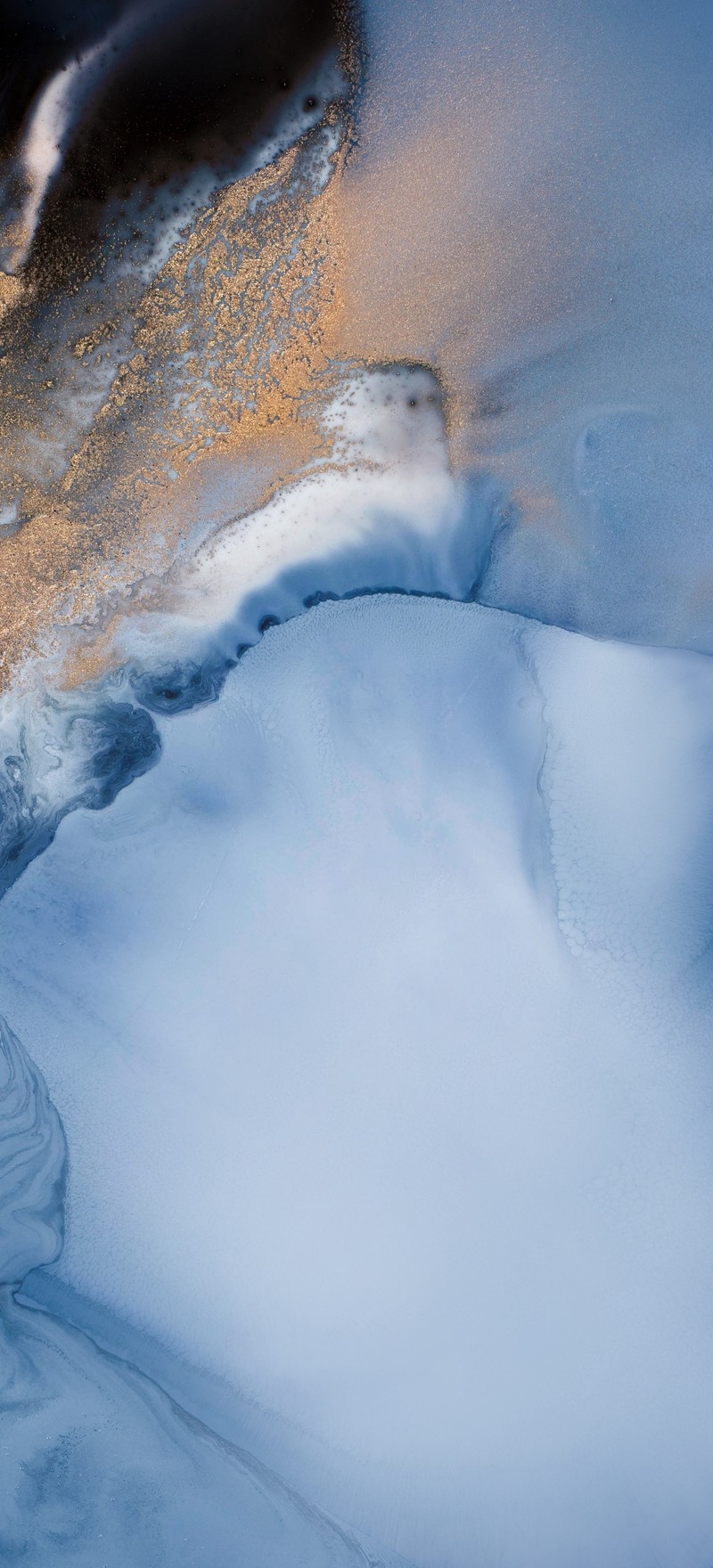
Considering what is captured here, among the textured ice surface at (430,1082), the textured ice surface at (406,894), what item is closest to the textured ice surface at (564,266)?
the textured ice surface at (406,894)

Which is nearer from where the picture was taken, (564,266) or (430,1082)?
(430,1082)

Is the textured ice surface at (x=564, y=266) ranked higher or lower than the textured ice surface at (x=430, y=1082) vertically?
higher

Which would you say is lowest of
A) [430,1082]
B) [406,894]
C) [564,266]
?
[430,1082]

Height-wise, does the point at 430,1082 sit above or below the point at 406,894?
below

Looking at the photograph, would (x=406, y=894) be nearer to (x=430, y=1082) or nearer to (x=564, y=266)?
(x=430, y=1082)

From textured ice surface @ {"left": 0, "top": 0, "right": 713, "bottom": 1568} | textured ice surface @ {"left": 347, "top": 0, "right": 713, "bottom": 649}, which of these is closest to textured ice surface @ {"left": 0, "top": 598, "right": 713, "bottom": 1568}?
textured ice surface @ {"left": 0, "top": 0, "right": 713, "bottom": 1568}

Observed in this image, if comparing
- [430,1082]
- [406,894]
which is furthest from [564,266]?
[430,1082]

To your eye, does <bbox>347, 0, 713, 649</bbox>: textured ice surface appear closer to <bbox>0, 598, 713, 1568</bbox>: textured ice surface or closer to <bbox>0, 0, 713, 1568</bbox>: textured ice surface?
<bbox>0, 0, 713, 1568</bbox>: textured ice surface

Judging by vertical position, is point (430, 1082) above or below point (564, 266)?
below

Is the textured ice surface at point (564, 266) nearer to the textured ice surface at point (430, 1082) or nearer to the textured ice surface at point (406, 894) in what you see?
the textured ice surface at point (406, 894)
